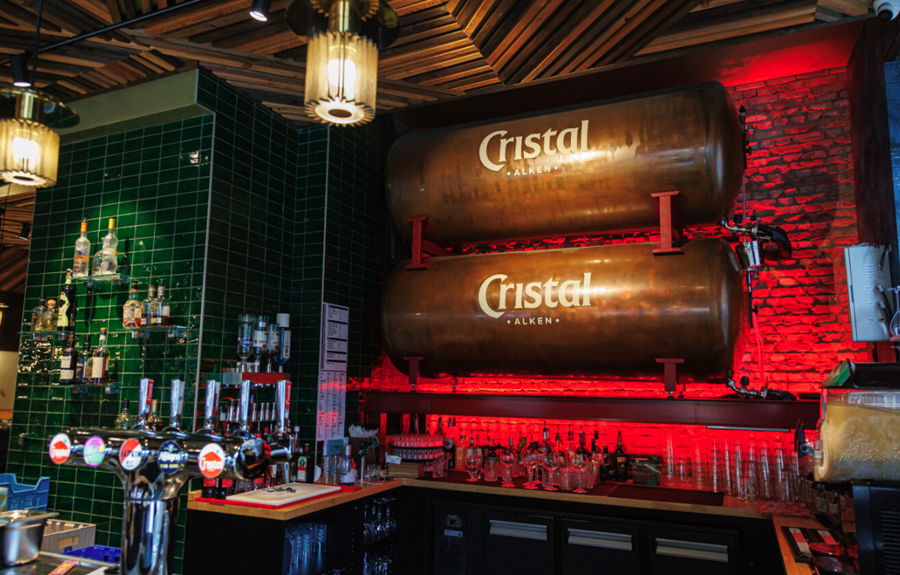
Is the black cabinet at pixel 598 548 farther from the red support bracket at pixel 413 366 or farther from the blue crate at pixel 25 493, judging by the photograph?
the blue crate at pixel 25 493

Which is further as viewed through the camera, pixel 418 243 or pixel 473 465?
pixel 418 243

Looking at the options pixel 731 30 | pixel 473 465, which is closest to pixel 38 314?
pixel 473 465

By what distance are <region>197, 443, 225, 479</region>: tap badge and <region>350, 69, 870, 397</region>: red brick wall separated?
327 cm

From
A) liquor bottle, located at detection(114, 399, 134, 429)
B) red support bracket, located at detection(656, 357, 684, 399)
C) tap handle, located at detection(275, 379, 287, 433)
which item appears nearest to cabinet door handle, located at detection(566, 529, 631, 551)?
red support bracket, located at detection(656, 357, 684, 399)

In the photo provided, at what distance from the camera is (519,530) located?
4.16m

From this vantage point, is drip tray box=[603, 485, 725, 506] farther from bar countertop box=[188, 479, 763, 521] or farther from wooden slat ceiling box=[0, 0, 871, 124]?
wooden slat ceiling box=[0, 0, 871, 124]

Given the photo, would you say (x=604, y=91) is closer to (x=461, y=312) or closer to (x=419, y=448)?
(x=461, y=312)

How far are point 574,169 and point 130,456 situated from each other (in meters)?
3.37

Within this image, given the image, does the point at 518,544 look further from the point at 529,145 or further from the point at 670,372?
the point at 529,145

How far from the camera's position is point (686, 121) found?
394 centimetres

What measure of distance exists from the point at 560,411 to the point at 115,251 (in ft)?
10.6

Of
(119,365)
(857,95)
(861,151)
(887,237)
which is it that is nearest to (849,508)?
(887,237)

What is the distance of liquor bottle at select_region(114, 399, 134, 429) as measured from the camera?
→ 12.9 ft

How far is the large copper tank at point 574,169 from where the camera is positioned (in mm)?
3928
